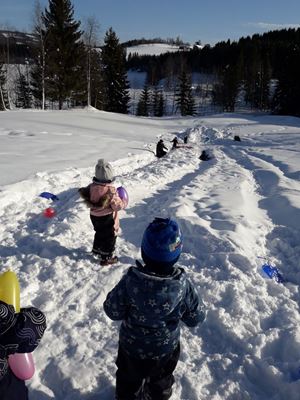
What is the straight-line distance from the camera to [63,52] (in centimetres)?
3509

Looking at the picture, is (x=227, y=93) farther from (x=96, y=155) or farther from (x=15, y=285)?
(x=15, y=285)

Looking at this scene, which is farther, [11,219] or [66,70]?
[66,70]

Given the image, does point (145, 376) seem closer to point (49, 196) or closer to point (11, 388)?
point (11, 388)

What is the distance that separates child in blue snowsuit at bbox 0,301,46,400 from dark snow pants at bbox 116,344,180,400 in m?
0.73

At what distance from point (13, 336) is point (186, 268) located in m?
3.01

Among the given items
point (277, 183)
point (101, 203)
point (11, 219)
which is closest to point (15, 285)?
point (101, 203)

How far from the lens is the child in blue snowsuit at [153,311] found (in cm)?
243

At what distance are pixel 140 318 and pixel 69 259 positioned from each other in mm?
2617

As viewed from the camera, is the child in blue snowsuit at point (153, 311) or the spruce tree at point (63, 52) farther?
the spruce tree at point (63, 52)

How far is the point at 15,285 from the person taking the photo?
2768mm

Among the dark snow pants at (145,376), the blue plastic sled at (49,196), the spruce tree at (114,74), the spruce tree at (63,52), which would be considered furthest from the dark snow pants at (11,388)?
the spruce tree at (114,74)

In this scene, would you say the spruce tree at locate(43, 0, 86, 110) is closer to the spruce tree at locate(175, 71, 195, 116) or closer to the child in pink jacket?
the spruce tree at locate(175, 71, 195, 116)

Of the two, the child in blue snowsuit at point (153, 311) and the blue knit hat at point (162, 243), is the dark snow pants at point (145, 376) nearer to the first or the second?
the child in blue snowsuit at point (153, 311)

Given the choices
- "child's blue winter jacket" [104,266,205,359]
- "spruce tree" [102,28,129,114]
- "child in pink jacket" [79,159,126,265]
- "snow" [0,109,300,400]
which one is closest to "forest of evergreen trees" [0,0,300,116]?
"spruce tree" [102,28,129,114]
